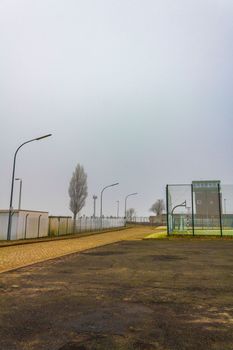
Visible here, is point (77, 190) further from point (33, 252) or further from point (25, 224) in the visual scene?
point (33, 252)

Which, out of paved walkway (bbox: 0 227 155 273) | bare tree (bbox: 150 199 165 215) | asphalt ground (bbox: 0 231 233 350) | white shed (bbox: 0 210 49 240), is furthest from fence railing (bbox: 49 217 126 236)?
bare tree (bbox: 150 199 165 215)

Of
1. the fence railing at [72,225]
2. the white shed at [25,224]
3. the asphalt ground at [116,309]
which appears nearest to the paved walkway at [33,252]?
the asphalt ground at [116,309]

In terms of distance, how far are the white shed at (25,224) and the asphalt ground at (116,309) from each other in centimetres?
2139

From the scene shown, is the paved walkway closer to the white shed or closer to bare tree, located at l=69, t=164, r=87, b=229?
the white shed

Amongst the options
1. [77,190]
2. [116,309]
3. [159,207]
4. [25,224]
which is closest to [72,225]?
[25,224]

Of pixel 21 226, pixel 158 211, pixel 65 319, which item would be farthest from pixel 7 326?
pixel 158 211

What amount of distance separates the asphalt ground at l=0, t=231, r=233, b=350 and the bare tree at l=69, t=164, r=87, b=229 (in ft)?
195

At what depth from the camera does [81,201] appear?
69.4 m

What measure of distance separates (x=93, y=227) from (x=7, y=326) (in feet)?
185

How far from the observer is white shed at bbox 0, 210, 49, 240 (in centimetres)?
3017

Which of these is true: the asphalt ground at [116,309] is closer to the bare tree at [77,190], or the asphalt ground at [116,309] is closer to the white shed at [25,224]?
the white shed at [25,224]

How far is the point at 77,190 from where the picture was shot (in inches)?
2763

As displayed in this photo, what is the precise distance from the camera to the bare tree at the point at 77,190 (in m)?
69.0

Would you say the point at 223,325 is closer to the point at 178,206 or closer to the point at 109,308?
the point at 109,308
